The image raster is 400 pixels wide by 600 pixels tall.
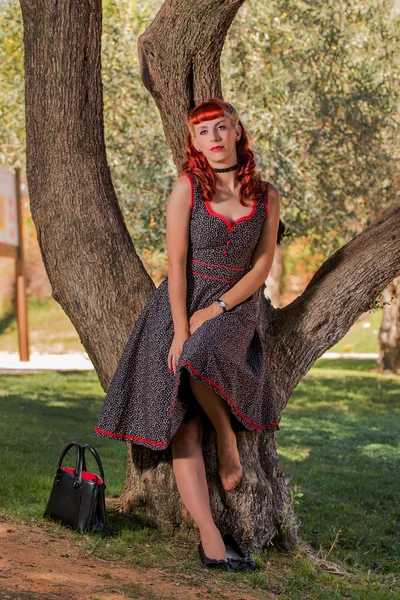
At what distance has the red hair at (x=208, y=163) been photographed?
397 centimetres

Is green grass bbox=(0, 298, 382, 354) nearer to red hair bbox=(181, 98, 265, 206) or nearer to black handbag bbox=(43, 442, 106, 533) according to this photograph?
black handbag bbox=(43, 442, 106, 533)

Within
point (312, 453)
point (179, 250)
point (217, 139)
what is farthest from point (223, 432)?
point (312, 453)

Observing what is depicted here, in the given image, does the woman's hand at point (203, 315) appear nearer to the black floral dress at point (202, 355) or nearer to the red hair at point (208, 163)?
the black floral dress at point (202, 355)

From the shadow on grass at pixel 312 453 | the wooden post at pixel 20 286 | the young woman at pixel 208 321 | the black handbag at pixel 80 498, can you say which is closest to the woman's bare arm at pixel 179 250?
the young woman at pixel 208 321

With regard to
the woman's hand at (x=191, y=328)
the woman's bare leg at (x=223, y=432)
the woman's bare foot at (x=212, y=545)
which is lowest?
the woman's bare foot at (x=212, y=545)

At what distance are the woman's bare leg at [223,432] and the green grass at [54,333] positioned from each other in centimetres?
1503

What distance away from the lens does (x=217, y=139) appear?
396 centimetres

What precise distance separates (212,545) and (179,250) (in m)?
1.32

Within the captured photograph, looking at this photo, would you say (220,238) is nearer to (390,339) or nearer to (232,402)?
(232,402)

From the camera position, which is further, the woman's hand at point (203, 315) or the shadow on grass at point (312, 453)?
the shadow on grass at point (312, 453)

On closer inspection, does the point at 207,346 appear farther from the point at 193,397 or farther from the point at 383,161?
the point at 383,161

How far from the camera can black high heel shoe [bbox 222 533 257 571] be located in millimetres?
3994

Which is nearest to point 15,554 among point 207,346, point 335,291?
point 207,346

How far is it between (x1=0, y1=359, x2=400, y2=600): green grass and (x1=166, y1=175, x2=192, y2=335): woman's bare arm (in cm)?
108
